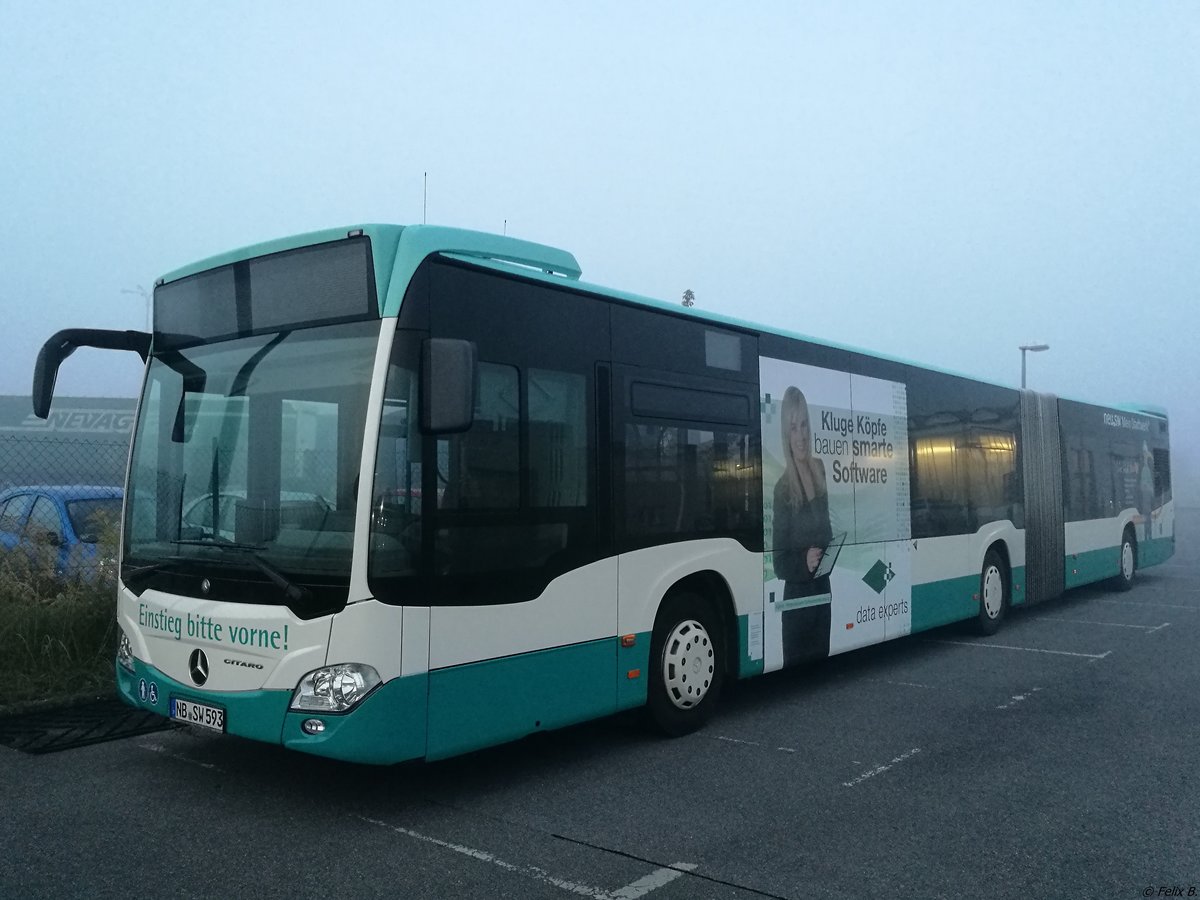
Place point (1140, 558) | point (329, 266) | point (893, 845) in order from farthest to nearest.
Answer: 1. point (1140, 558)
2. point (329, 266)
3. point (893, 845)

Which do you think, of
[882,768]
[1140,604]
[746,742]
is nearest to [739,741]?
[746,742]

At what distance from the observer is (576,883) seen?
14.2 ft

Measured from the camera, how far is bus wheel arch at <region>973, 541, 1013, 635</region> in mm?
11391

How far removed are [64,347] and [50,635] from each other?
9.50ft

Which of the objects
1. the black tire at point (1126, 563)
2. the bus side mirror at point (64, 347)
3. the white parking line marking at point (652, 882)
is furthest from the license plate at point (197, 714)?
the black tire at point (1126, 563)

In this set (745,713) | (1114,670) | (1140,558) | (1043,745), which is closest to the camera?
(1043,745)

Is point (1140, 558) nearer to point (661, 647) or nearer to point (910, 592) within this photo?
point (910, 592)

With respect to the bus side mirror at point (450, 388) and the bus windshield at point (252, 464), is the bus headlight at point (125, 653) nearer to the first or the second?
the bus windshield at point (252, 464)

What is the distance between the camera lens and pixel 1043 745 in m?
6.71

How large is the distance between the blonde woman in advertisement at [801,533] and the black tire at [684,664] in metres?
0.90

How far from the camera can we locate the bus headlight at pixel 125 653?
591cm

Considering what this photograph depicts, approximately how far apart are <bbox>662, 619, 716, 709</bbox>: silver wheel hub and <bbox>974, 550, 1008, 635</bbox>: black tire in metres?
5.36

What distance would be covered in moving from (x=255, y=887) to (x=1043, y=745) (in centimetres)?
500

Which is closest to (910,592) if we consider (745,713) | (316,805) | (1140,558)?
(745,713)
